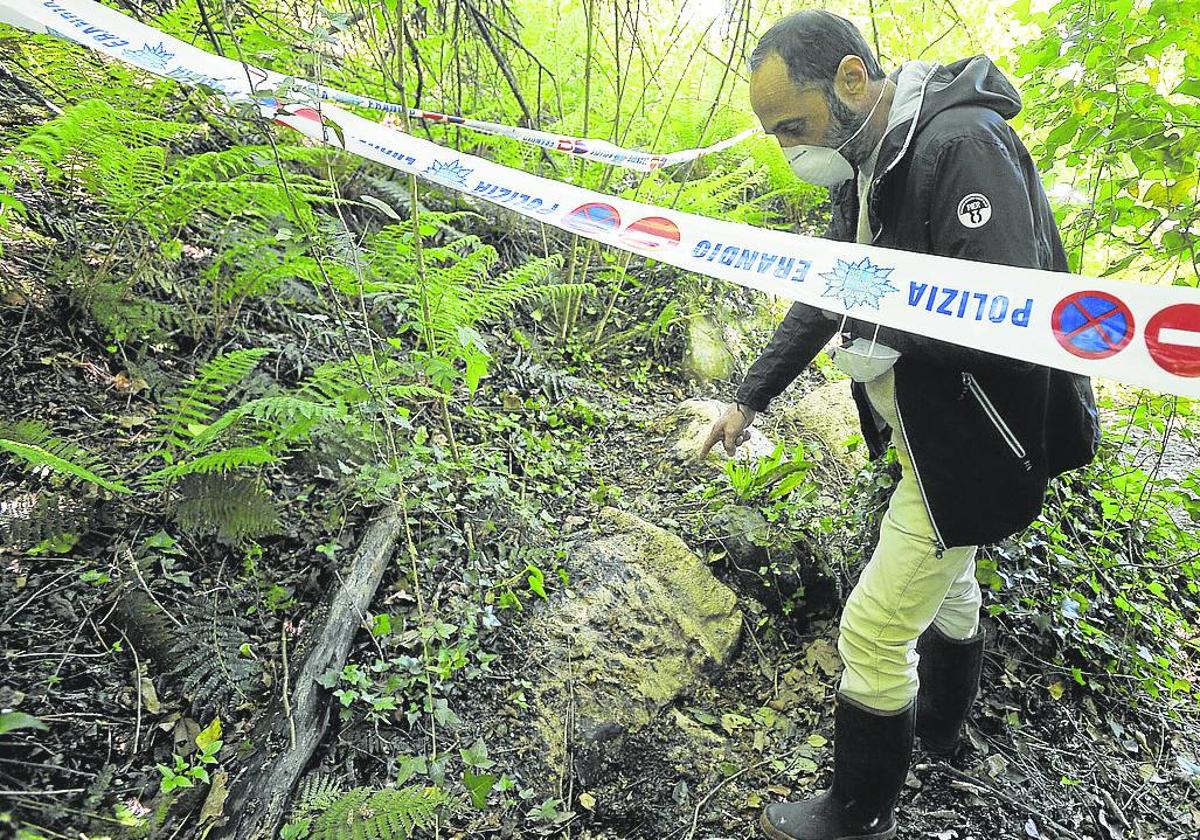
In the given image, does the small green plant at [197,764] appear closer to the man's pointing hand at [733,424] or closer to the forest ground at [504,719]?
the forest ground at [504,719]

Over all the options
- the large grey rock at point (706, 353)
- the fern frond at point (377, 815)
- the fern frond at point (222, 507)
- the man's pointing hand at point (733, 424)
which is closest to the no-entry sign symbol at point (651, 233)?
the man's pointing hand at point (733, 424)

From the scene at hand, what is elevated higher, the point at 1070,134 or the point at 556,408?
the point at 1070,134

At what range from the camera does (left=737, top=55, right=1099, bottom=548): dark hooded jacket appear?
1497 mm

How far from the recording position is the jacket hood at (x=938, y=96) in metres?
1.62

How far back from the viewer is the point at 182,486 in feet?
6.90

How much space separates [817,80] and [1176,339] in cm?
101

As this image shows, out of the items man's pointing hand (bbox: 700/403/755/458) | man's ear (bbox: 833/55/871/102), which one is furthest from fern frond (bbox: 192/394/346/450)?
man's ear (bbox: 833/55/871/102)

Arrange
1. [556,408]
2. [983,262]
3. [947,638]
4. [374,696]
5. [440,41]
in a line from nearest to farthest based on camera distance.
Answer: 1. [983,262]
2. [374,696]
3. [947,638]
4. [440,41]
5. [556,408]

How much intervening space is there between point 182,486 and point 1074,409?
99.0 inches

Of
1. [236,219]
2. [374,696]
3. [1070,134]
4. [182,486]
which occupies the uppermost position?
[1070,134]

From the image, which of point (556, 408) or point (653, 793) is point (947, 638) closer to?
point (653, 793)

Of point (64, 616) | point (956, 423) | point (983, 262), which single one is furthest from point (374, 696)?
point (983, 262)

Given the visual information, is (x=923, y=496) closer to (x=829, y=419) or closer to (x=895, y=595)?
(x=895, y=595)

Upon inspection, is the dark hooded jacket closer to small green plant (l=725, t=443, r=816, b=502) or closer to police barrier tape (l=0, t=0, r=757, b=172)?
small green plant (l=725, t=443, r=816, b=502)
